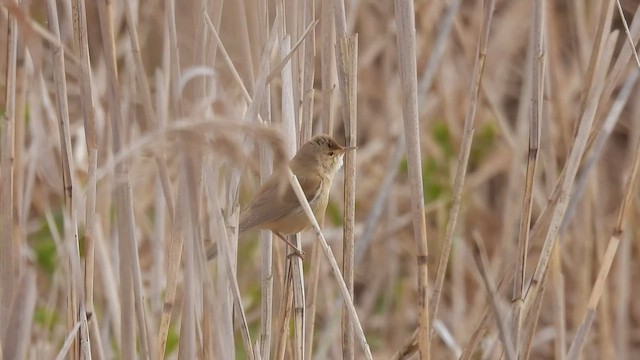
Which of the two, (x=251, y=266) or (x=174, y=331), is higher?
(x=251, y=266)

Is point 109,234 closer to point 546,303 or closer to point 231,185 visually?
point 231,185

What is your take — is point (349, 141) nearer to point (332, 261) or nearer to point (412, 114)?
point (412, 114)

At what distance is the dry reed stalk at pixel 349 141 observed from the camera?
205 cm

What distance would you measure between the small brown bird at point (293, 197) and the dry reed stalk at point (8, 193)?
49cm

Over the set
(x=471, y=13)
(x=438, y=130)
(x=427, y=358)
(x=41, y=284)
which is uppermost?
(x=471, y=13)

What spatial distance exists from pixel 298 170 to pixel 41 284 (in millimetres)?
1642

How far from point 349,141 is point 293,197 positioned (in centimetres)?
71

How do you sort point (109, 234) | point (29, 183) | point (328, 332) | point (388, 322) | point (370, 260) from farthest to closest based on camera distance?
point (370, 260), point (388, 322), point (328, 332), point (109, 234), point (29, 183)

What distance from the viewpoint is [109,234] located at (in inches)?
129

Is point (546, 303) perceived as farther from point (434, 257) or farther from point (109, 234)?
point (109, 234)

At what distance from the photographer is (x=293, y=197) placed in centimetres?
279

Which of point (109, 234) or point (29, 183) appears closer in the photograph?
point (29, 183)

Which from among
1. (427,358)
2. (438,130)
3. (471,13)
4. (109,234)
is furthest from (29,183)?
(471,13)

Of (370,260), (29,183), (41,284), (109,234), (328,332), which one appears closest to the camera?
(29,183)
